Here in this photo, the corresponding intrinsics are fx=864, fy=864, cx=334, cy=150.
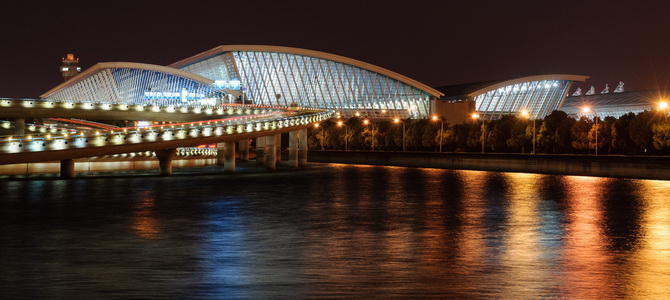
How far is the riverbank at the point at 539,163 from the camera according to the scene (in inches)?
2393

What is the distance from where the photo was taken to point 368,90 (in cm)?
16312

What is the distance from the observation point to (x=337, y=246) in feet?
77.7

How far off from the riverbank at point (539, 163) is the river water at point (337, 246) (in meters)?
13.9

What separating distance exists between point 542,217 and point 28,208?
2239 cm

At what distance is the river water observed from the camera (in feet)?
54.4

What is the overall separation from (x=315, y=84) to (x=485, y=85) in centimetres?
3369

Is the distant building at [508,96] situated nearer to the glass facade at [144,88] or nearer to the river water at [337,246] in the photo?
the glass facade at [144,88]

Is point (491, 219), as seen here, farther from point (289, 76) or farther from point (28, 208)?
point (289, 76)

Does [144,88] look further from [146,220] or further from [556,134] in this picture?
[146,220]

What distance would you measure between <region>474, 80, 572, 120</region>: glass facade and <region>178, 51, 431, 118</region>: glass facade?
12.6 meters

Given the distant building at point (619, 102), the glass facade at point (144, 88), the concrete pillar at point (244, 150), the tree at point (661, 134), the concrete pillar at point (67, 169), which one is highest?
the glass facade at point (144, 88)

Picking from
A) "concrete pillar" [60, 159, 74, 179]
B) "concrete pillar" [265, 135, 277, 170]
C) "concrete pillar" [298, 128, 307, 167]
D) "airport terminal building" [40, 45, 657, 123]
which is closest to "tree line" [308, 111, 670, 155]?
"airport terminal building" [40, 45, 657, 123]

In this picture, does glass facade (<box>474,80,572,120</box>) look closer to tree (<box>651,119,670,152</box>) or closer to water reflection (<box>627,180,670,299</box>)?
tree (<box>651,119,670,152</box>)

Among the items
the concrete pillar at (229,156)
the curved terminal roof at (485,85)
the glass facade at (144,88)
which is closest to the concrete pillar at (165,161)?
the concrete pillar at (229,156)
